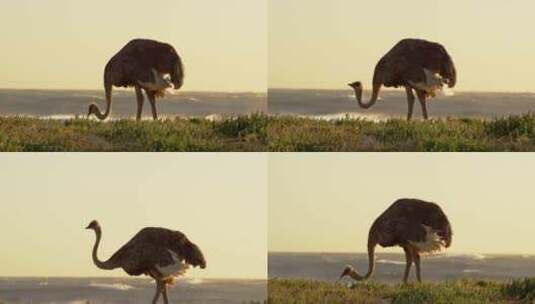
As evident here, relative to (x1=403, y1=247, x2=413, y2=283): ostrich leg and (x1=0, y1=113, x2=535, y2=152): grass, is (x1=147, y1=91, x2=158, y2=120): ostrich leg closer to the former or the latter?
(x1=0, y1=113, x2=535, y2=152): grass

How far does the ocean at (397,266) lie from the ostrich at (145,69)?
2518mm

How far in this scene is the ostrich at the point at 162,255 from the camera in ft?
54.5

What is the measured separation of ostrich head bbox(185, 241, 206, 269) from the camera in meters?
16.6

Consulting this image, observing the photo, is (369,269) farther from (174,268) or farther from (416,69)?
(416,69)

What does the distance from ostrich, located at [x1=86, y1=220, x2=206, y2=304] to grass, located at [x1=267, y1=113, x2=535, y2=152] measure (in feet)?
5.03

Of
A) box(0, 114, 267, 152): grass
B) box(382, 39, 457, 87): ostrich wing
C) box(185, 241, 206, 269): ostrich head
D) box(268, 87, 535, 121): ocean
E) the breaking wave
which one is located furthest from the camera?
box(382, 39, 457, 87): ostrich wing

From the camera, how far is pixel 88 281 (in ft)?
56.1

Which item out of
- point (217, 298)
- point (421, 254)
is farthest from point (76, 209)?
point (421, 254)

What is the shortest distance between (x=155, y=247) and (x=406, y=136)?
3183 mm

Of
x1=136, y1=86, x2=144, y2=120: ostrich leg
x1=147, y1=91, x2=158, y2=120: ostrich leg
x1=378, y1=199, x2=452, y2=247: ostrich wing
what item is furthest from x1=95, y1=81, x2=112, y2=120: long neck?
x1=378, y1=199, x2=452, y2=247: ostrich wing

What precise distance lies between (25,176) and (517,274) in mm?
5814

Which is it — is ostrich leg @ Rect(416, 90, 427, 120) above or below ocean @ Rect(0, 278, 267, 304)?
above

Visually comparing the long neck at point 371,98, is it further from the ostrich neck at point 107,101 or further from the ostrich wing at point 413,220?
the ostrich neck at point 107,101

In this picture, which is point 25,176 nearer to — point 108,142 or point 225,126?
point 108,142
